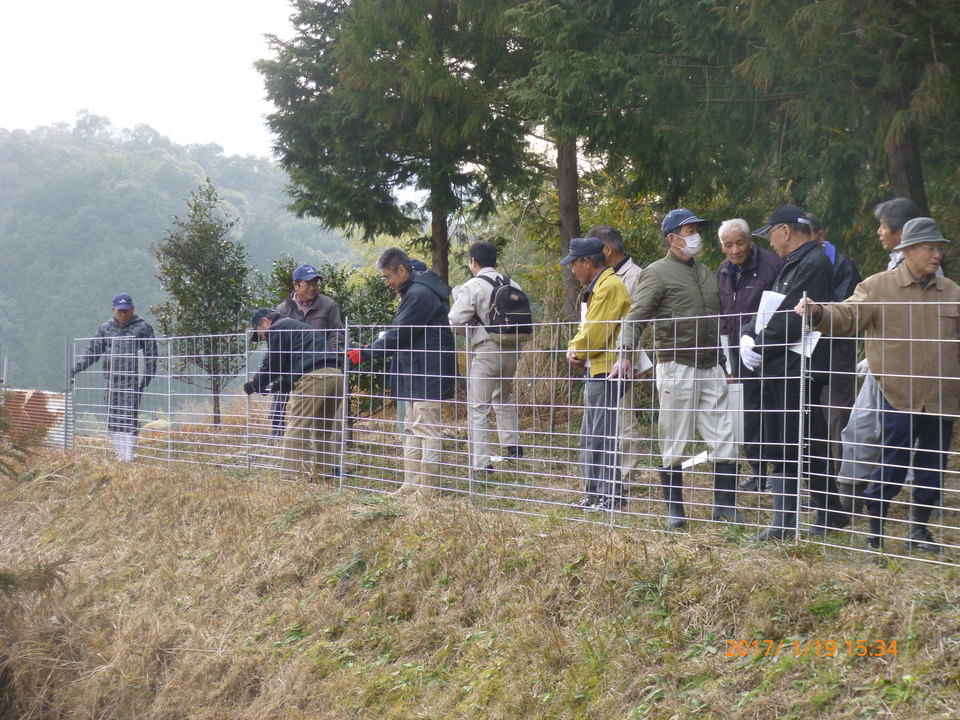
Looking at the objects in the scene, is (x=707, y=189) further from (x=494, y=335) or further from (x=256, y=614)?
(x=256, y=614)

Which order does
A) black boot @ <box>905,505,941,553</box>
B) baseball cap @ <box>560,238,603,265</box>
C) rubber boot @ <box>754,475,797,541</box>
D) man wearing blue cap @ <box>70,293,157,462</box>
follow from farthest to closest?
man wearing blue cap @ <box>70,293,157,462</box> → baseball cap @ <box>560,238,603,265</box> → rubber boot @ <box>754,475,797,541</box> → black boot @ <box>905,505,941,553</box>

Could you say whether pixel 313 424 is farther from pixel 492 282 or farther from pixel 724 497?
pixel 724 497

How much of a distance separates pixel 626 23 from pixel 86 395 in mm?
7315

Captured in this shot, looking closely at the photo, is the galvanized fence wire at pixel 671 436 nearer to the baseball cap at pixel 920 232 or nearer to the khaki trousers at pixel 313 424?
the khaki trousers at pixel 313 424

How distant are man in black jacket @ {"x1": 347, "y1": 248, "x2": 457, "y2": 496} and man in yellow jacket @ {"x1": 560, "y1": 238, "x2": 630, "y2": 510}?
107cm

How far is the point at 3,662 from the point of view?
260 inches

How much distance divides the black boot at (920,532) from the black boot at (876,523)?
0.45ft

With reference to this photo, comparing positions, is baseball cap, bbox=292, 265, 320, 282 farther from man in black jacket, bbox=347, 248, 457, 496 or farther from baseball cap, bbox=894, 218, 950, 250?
baseball cap, bbox=894, 218, 950, 250

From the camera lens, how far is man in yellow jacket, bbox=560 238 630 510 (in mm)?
5711

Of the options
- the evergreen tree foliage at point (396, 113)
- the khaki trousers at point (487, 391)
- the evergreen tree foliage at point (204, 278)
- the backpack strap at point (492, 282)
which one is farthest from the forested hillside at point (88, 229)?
the backpack strap at point (492, 282)

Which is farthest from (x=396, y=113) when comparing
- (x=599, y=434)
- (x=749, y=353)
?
(x=749, y=353)

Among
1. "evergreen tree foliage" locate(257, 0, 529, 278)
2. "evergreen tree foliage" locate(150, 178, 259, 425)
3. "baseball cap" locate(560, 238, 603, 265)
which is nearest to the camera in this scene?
"baseball cap" locate(560, 238, 603, 265)

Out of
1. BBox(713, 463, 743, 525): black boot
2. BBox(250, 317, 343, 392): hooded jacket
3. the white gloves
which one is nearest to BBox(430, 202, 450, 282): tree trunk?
BBox(250, 317, 343, 392): hooded jacket

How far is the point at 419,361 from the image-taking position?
22.5 ft
